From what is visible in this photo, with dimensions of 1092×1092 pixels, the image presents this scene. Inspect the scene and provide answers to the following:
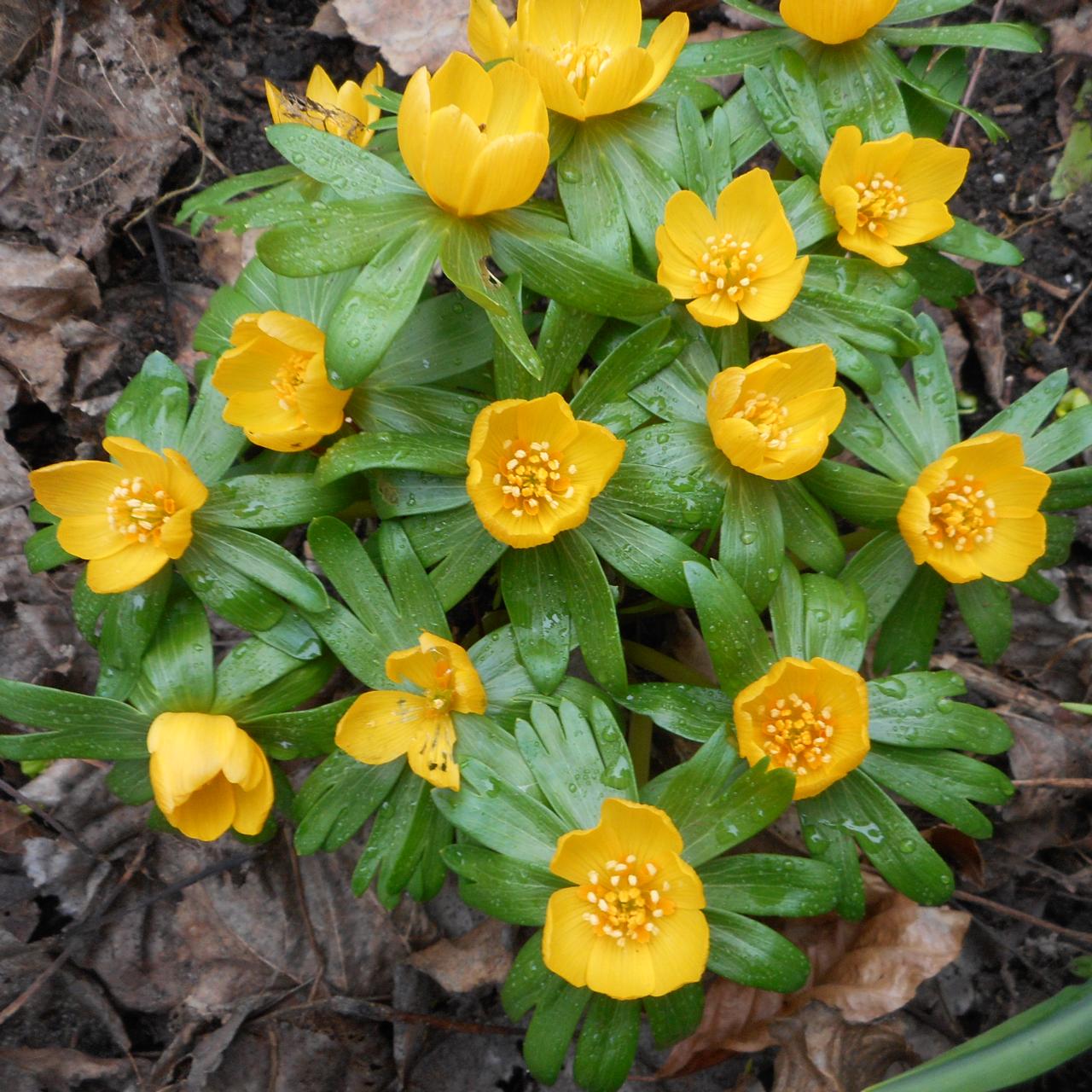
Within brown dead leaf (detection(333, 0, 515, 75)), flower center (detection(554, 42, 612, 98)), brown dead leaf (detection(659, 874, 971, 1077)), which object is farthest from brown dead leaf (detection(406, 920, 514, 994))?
brown dead leaf (detection(333, 0, 515, 75))

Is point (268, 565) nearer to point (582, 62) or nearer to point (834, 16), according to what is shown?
point (582, 62)

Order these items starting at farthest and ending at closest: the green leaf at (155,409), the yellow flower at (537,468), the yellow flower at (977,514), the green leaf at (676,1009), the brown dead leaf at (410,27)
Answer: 1. the brown dead leaf at (410,27)
2. the green leaf at (155,409)
3. the yellow flower at (977,514)
4. the green leaf at (676,1009)
5. the yellow flower at (537,468)

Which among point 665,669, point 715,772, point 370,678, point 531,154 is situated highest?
point 531,154

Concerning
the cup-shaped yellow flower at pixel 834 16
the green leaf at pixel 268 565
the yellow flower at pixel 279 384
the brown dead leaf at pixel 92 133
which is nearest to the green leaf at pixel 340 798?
the green leaf at pixel 268 565

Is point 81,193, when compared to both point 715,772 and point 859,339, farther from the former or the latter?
point 715,772

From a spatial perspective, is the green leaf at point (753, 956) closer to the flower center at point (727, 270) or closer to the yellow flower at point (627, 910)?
the yellow flower at point (627, 910)

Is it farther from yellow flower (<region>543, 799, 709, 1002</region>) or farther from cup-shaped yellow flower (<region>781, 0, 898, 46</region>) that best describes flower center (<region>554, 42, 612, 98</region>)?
yellow flower (<region>543, 799, 709, 1002</region>)

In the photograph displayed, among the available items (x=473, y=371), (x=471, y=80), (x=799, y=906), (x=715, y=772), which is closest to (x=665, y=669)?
(x=715, y=772)
